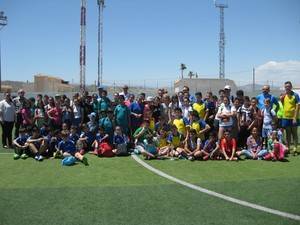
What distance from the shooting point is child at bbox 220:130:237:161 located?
10.7m

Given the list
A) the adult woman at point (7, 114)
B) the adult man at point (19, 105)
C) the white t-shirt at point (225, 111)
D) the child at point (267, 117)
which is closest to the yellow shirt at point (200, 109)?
the white t-shirt at point (225, 111)

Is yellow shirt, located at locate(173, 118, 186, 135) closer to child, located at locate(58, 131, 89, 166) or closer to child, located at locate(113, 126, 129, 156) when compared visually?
child, located at locate(113, 126, 129, 156)

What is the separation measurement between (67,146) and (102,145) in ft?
3.17

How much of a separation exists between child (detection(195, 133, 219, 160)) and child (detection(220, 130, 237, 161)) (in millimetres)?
161

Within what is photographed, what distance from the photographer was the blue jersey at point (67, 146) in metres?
10.9

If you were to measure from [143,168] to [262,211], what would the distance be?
3.98m

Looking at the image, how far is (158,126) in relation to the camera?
40.2 feet

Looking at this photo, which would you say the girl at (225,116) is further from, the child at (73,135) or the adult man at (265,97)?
the child at (73,135)

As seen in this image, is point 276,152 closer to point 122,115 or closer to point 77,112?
point 122,115

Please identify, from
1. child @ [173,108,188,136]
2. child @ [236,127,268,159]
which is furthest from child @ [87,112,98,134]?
child @ [236,127,268,159]

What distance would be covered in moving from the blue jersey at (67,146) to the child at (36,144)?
0.46 metres

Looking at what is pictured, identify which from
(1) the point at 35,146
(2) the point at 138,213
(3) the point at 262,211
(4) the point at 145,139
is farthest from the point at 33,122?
(3) the point at 262,211

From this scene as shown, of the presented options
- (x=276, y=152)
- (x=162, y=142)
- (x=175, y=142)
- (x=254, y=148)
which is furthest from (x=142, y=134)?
(x=276, y=152)

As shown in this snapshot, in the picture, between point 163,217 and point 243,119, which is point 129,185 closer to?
point 163,217
